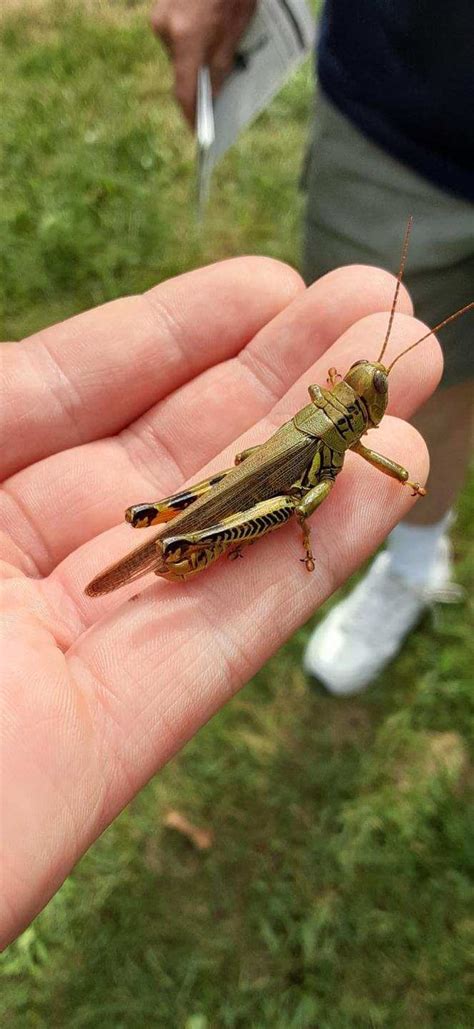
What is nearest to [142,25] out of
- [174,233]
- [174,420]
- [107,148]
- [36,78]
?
[36,78]

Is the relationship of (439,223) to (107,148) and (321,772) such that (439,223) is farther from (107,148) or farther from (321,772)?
(107,148)

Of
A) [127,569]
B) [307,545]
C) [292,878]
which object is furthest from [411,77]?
[292,878]

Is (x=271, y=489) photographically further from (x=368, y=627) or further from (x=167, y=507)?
(x=368, y=627)

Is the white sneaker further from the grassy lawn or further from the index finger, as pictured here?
the index finger

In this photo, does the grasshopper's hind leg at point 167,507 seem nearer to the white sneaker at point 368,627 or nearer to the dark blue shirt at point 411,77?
the dark blue shirt at point 411,77

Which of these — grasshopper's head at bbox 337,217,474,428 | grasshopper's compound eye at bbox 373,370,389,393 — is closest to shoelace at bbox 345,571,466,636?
grasshopper's head at bbox 337,217,474,428
